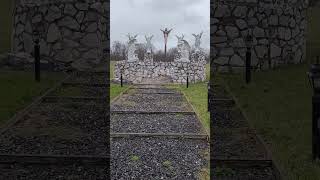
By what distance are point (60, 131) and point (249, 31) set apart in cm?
553

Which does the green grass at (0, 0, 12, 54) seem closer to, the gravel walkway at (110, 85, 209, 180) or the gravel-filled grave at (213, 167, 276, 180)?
the gravel walkway at (110, 85, 209, 180)

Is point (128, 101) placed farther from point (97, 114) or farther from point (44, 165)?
point (44, 165)

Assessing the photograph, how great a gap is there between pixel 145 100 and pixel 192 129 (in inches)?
178

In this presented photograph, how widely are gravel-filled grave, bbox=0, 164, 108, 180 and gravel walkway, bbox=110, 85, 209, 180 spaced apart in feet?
0.70

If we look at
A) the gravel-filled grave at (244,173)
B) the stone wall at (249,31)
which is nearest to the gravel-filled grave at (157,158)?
the gravel-filled grave at (244,173)

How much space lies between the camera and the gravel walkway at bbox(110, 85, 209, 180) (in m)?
4.82

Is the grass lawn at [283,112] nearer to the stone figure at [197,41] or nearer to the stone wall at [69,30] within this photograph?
the stone wall at [69,30]

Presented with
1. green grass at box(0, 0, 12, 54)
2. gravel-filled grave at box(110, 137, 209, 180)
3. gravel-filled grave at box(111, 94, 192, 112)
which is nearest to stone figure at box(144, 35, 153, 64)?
green grass at box(0, 0, 12, 54)

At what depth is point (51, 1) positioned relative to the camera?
33.7 ft

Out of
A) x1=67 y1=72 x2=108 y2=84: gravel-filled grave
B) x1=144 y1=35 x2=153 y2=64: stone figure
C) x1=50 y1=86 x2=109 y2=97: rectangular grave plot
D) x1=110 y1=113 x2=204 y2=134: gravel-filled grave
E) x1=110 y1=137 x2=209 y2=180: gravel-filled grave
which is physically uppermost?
x1=144 y1=35 x2=153 y2=64: stone figure

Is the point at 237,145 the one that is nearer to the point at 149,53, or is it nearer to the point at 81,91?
the point at 81,91

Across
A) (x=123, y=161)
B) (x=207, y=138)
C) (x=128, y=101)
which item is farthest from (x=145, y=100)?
(x=123, y=161)

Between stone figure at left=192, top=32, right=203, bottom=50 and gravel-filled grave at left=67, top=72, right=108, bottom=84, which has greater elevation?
stone figure at left=192, top=32, right=203, bottom=50

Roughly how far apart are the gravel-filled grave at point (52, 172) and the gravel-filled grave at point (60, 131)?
433 mm
